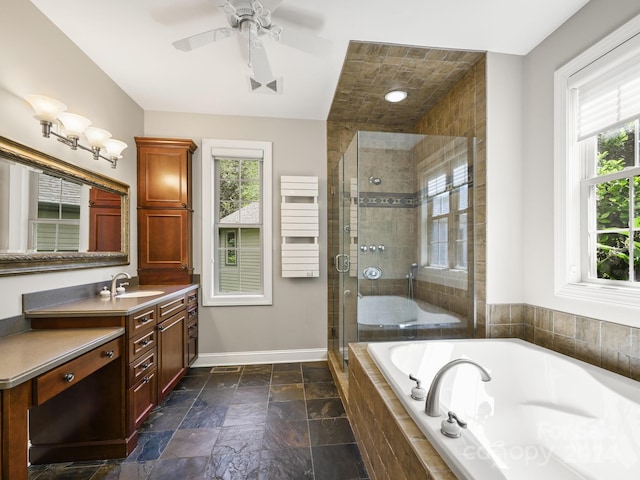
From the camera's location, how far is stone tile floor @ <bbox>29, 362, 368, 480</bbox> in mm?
1558

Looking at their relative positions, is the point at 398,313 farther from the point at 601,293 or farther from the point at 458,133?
the point at 458,133

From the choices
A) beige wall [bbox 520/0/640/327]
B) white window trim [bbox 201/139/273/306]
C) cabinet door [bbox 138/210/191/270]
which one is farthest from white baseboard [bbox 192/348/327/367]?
beige wall [bbox 520/0/640/327]

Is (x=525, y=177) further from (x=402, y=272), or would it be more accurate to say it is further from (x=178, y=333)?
(x=178, y=333)

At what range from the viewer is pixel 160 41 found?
1.96 m

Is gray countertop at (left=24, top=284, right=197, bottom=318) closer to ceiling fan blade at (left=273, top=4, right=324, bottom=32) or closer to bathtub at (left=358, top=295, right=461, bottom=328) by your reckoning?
bathtub at (left=358, top=295, right=461, bottom=328)

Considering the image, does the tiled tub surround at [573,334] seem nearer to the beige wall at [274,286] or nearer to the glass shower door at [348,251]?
the glass shower door at [348,251]

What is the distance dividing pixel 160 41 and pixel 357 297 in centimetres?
245

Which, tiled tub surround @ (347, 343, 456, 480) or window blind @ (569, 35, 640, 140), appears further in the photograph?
window blind @ (569, 35, 640, 140)

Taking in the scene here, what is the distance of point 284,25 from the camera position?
5.99ft

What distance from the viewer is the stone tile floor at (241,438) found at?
5.11 ft

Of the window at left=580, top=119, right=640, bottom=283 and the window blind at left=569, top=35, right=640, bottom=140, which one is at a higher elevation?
the window blind at left=569, top=35, right=640, bottom=140

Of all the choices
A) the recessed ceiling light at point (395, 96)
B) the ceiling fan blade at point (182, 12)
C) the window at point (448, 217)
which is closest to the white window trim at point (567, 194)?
the window at point (448, 217)

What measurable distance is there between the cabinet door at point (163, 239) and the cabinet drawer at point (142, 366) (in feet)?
3.33

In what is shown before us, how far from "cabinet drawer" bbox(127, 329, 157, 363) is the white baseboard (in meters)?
1.03
